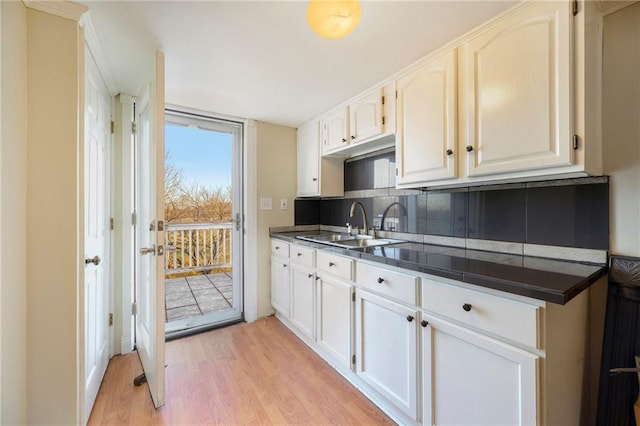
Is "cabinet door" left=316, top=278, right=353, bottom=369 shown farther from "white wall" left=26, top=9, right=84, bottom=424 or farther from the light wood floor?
"white wall" left=26, top=9, right=84, bottom=424

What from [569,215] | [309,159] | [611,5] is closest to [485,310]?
[569,215]

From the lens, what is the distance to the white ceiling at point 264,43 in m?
1.22

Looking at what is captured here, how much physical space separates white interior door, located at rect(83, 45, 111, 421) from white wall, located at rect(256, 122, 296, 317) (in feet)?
4.00

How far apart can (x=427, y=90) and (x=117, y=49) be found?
1.80 metres

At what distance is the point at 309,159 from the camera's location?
272 cm

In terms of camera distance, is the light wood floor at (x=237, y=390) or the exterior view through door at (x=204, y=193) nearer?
the light wood floor at (x=237, y=390)

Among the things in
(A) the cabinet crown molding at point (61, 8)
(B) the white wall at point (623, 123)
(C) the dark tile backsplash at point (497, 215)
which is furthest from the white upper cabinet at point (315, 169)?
(B) the white wall at point (623, 123)

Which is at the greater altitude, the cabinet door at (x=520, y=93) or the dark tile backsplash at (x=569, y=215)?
the cabinet door at (x=520, y=93)

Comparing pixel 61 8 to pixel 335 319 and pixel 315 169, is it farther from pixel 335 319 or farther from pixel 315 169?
pixel 335 319

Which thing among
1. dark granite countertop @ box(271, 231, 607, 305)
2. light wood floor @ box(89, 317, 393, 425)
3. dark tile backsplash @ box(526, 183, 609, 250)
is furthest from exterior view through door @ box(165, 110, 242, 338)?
dark tile backsplash @ box(526, 183, 609, 250)

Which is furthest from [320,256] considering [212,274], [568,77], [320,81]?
[212,274]

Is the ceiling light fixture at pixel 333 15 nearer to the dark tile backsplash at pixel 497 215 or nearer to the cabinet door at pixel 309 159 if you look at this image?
the dark tile backsplash at pixel 497 215

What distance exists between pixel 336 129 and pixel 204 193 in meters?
1.51

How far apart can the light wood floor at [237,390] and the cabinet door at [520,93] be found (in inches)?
59.7
